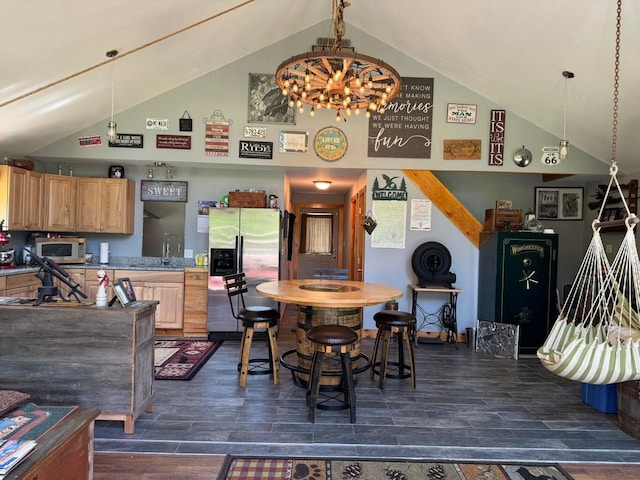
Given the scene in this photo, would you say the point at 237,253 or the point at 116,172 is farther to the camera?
the point at 116,172

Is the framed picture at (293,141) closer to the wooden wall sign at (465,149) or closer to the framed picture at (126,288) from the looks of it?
the wooden wall sign at (465,149)

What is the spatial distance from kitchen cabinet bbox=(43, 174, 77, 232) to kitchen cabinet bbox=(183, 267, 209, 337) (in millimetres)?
1706

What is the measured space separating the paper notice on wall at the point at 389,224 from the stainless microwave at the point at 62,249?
3.95m

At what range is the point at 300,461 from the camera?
238 centimetres

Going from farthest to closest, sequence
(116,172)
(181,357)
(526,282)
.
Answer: (116,172) < (526,282) < (181,357)

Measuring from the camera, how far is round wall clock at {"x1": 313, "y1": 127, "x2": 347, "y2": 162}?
5.21 m

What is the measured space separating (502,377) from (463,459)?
1824 millimetres

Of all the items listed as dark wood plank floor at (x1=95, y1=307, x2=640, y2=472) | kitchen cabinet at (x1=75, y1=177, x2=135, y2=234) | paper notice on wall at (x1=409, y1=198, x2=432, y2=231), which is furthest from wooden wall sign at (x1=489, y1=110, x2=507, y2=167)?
kitchen cabinet at (x1=75, y1=177, x2=135, y2=234)

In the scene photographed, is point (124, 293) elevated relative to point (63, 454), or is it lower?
elevated

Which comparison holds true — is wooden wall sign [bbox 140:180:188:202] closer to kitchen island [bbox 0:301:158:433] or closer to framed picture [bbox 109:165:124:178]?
framed picture [bbox 109:165:124:178]

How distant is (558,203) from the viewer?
627cm

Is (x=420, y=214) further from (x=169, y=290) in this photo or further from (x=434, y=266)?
(x=169, y=290)

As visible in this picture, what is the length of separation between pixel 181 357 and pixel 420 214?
3473 mm

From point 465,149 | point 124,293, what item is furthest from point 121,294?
point 465,149
